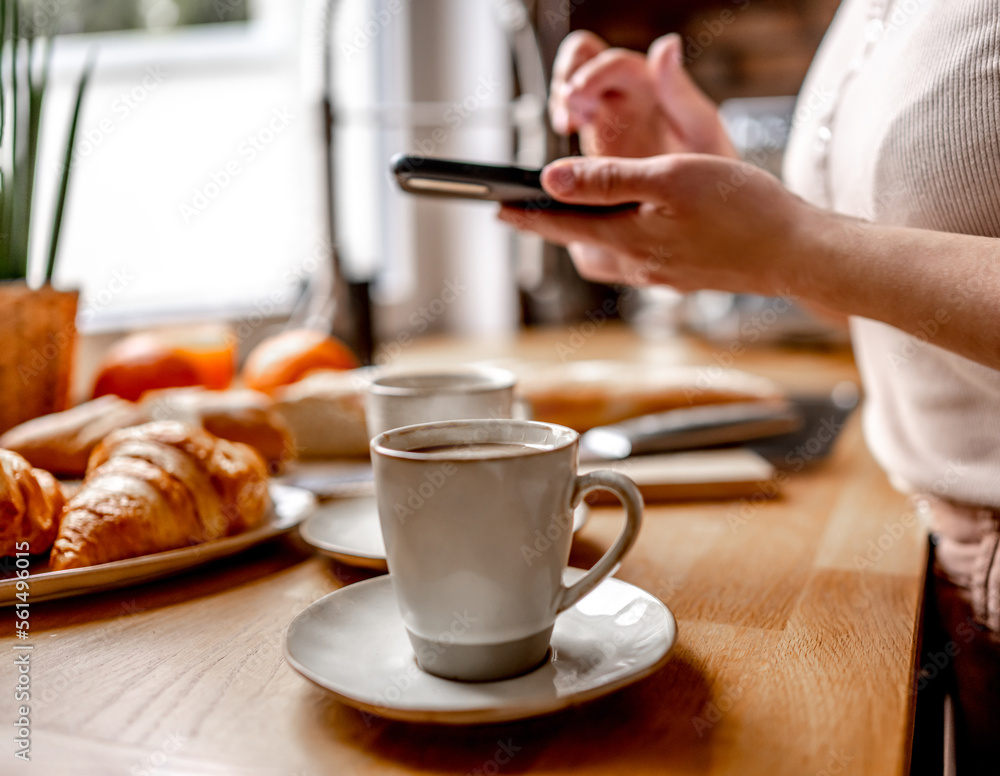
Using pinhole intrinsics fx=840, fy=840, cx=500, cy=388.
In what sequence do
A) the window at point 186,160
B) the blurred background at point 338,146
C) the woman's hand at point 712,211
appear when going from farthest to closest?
the window at point 186,160 → the blurred background at point 338,146 → the woman's hand at point 712,211

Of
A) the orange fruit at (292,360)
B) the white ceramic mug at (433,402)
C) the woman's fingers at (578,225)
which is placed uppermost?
the woman's fingers at (578,225)

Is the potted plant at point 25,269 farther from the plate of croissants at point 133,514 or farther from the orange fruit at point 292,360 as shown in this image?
the orange fruit at point 292,360

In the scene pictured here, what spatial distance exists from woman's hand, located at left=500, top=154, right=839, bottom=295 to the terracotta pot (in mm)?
546

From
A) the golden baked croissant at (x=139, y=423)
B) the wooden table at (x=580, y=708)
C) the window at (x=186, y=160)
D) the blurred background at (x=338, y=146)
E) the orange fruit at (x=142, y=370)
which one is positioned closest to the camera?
the wooden table at (x=580, y=708)

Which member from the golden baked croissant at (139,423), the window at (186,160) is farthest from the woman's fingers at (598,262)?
the window at (186,160)

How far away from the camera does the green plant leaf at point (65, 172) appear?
0.89 meters

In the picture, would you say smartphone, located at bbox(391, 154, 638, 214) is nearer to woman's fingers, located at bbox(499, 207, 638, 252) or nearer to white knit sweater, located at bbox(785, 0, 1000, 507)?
woman's fingers, located at bbox(499, 207, 638, 252)

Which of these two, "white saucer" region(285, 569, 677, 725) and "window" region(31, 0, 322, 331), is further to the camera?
"window" region(31, 0, 322, 331)

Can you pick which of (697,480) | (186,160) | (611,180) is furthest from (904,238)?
(186,160)

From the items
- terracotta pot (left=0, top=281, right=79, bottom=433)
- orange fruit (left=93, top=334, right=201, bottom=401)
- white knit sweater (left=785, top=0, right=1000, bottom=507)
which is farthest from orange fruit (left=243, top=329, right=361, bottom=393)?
white knit sweater (left=785, top=0, right=1000, bottom=507)

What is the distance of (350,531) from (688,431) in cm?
→ 45

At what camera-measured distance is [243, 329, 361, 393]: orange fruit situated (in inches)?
48.6

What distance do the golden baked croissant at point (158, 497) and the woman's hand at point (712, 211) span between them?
0.36 m

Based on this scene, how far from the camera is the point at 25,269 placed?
2.95 feet
